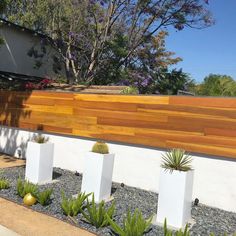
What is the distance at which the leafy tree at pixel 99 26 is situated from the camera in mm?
18016

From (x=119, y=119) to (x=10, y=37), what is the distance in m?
10.5

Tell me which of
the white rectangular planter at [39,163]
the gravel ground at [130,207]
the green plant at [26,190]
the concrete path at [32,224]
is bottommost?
the concrete path at [32,224]

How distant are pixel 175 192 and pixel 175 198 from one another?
99mm

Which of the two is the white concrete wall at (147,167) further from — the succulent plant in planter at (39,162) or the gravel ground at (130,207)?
the succulent plant in planter at (39,162)

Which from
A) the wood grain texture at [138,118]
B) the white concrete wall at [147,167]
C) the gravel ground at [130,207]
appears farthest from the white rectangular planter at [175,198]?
the wood grain texture at [138,118]

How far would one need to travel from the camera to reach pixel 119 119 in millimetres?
8008

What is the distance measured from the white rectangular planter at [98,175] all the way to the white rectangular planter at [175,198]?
1.37 meters

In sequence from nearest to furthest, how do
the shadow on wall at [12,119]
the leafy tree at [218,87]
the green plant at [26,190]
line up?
the green plant at [26,190] → the shadow on wall at [12,119] → the leafy tree at [218,87]

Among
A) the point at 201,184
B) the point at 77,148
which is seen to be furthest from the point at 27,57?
the point at 201,184

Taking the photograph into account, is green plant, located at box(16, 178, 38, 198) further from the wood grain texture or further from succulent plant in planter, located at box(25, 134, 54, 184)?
the wood grain texture

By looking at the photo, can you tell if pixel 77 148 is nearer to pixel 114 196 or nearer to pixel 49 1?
pixel 114 196

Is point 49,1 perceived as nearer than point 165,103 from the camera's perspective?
No

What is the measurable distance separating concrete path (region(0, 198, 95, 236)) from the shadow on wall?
178 inches

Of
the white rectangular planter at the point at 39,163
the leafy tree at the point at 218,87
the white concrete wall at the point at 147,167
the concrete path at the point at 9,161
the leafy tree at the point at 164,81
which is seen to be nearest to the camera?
the white concrete wall at the point at 147,167
